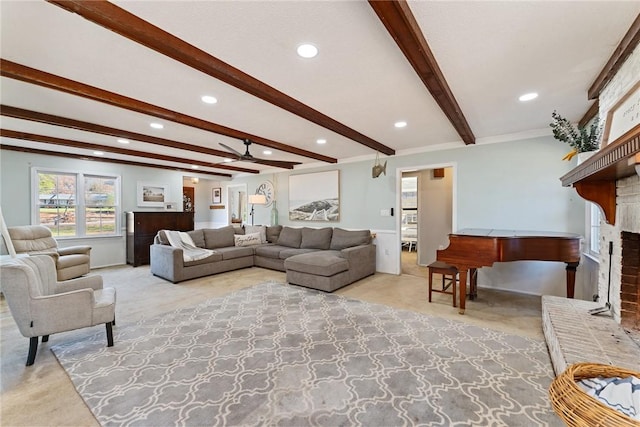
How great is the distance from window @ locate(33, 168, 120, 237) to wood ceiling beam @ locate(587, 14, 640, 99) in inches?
314

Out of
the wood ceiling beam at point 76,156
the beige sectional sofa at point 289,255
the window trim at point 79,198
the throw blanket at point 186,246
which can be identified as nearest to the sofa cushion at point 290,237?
the beige sectional sofa at point 289,255

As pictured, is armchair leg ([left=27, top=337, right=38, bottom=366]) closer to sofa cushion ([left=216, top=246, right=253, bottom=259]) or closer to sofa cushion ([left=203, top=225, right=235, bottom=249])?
sofa cushion ([left=216, top=246, right=253, bottom=259])

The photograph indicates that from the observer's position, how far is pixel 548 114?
10.5ft

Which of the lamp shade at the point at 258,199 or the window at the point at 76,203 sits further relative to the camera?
the lamp shade at the point at 258,199

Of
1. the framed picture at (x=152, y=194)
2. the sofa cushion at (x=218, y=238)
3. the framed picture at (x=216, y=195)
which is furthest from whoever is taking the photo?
the framed picture at (x=216, y=195)

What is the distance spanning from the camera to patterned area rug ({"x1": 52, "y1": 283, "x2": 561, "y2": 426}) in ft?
5.44

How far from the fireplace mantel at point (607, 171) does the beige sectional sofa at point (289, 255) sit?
2.92 meters

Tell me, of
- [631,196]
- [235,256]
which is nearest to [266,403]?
[631,196]

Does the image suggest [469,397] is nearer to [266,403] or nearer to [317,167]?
[266,403]

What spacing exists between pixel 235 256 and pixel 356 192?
2832mm

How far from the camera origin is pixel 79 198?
18.5 feet

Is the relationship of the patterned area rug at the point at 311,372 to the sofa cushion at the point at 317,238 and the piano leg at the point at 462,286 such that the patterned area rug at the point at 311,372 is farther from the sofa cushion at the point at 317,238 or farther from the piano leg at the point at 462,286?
the sofa cushion at the point at 317,238

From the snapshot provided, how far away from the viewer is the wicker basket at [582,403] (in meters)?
0.77

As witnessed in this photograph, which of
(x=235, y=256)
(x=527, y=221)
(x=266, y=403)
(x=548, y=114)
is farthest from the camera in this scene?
(x=235, y=256)
